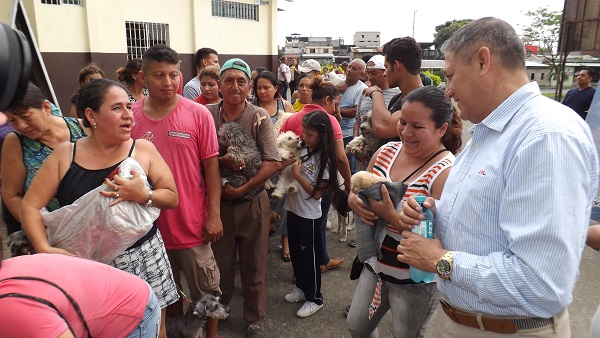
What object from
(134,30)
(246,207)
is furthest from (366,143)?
(134,30)

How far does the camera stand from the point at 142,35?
539 inches

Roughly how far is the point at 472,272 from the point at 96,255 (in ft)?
6.07

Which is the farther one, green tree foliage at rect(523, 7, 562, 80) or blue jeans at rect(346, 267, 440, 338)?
green tree foliage at rect(523, 7, 562, 80)

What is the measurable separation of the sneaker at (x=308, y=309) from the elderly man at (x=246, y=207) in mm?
385

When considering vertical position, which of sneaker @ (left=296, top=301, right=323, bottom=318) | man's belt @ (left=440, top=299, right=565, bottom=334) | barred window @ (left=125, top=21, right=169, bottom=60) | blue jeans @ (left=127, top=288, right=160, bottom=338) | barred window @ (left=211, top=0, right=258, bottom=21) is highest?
barred window @ (left=211, top=0, right=258, bottom=21)

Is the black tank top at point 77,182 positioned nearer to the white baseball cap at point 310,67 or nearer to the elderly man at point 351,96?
the elderly man at point 351,96

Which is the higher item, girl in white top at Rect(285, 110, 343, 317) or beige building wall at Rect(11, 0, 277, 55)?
beige building wall at Rect(11, 0, 277, 55)

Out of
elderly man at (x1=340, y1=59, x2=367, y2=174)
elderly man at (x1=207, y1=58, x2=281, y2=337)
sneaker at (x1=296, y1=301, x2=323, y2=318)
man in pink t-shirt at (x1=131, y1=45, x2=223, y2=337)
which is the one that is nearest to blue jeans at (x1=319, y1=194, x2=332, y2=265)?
sneaker at (x1=296, y1=301, x2=323, y2=318)

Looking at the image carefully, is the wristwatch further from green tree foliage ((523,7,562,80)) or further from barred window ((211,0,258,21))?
green tree foliage ((523,7,562,80))

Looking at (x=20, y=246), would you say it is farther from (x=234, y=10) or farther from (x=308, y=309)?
(x=234, y=10)

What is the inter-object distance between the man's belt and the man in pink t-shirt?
5.79 feet

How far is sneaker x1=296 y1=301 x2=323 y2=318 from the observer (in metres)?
3.43

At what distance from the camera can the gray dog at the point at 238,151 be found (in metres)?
2.88

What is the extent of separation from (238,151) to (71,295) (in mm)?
1607
